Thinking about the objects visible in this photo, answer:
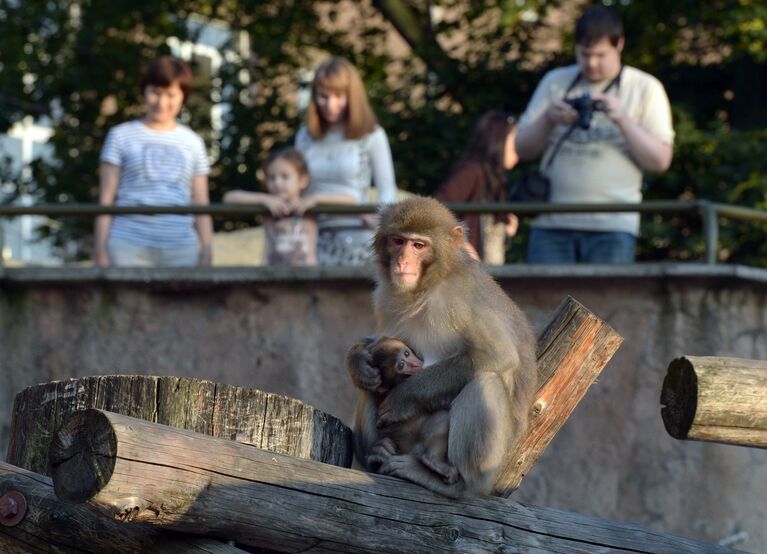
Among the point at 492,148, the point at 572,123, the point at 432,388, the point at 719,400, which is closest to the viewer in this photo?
the point at 719,400

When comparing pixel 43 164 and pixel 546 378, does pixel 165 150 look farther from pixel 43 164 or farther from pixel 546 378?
pixel 43 164

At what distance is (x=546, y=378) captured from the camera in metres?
4.25

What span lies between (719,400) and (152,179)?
430cm

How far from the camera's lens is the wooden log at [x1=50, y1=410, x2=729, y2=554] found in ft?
11.1

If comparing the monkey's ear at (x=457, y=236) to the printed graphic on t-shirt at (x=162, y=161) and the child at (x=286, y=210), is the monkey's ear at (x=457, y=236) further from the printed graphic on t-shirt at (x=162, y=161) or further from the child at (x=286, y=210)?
the printed graphic on t-shirt at (x=162, y=161)

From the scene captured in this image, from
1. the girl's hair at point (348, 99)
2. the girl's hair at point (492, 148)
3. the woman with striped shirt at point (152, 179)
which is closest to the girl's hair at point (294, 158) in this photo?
the girl's hair at point (348, 99)

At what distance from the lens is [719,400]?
143 inches

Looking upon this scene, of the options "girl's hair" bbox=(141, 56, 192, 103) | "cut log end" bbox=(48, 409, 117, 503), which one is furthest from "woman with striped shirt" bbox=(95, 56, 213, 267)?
"cut log end" bbox=(48, 409, 117, 503)

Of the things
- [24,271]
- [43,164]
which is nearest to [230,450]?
[24,271]

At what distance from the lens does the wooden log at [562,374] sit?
421 cm

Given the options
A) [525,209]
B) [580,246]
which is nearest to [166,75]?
[525,209]

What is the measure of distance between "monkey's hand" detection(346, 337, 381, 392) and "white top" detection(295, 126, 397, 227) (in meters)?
2.71

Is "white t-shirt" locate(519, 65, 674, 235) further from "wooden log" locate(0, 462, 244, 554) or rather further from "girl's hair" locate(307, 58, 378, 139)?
"wooden log" locate(0, 462, 244, 554)

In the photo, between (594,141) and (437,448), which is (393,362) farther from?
(594,141)
